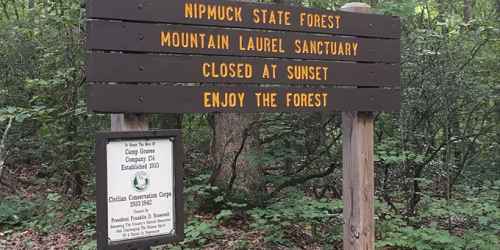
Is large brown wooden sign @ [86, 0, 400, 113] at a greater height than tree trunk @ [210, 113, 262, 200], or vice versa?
large brown wooden sign @ [86, 0, 400, 113]

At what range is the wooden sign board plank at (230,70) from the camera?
3.73 meters

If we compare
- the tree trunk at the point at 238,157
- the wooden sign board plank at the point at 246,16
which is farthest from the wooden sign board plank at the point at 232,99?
the tree trunk at the point at 238,157

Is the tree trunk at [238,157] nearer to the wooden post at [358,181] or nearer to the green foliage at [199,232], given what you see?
the green foliage at [199,232]

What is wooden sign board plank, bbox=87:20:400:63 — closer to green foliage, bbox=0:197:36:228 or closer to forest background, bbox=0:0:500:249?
forest background, bbox=0:0:500:249

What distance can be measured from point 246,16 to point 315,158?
14.4 ft

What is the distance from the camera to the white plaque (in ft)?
11.5

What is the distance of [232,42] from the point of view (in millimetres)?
4227

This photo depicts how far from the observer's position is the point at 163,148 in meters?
3.69

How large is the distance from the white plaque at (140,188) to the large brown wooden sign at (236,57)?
337mm

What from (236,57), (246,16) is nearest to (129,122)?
(236,57)

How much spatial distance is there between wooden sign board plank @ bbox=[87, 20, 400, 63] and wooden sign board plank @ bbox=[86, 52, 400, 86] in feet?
0.18

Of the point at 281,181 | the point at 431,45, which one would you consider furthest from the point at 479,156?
the point at 281,181

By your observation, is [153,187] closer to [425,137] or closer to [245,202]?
[245,202]

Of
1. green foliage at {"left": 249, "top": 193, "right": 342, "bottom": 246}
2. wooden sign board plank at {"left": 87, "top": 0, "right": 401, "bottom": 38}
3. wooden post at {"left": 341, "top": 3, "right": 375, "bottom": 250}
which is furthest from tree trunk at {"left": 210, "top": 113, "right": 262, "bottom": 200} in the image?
wooden sign board plank at {"left": 87, "top": 0, "right": 401, "bottom": 38}
